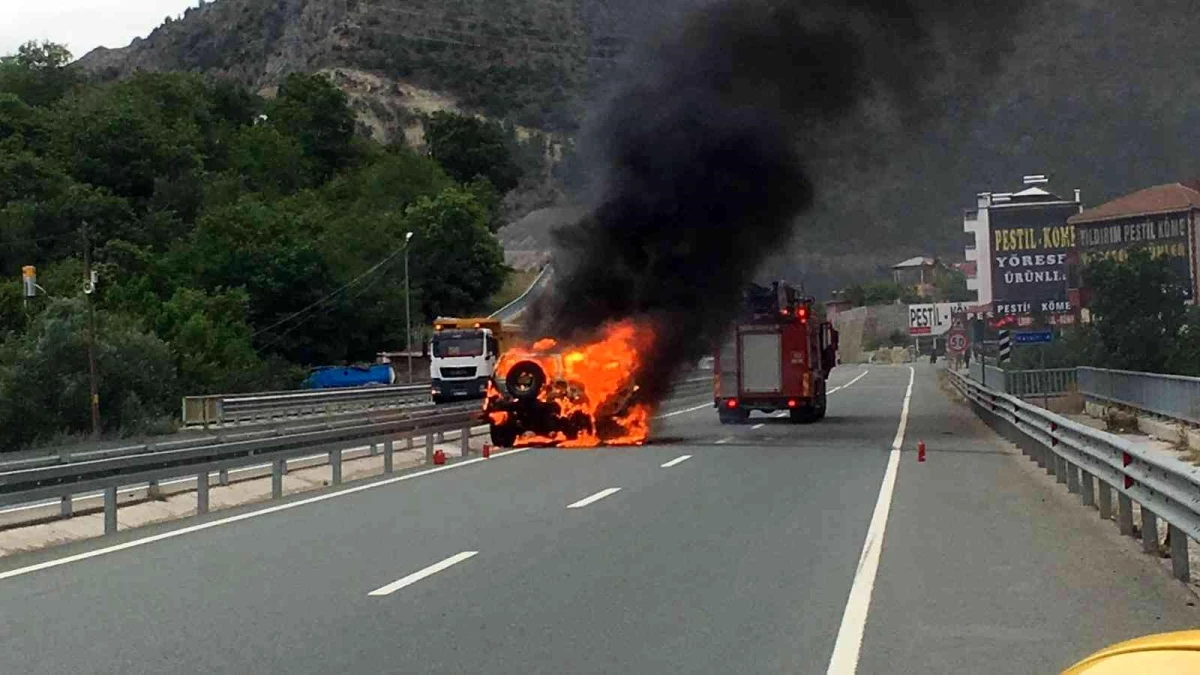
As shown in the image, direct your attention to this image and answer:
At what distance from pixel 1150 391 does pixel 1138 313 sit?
20.1m

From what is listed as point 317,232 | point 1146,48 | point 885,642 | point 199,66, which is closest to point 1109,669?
point 885,642

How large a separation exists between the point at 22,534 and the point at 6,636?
22.9 ft

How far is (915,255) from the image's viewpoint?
474 feet

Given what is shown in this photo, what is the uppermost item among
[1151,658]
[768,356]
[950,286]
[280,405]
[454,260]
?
[950,286]

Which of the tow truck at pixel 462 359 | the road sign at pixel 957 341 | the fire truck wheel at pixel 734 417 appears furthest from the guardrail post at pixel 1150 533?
the road sign at pixel 957 341

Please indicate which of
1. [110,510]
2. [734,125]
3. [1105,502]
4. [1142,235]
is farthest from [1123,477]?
[1142,235]

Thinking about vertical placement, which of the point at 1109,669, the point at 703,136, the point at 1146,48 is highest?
the point at 1146,48

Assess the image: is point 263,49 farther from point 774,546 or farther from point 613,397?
point 774,546

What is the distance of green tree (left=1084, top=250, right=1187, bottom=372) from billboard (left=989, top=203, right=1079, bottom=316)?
42.3 feet

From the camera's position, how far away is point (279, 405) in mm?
46344

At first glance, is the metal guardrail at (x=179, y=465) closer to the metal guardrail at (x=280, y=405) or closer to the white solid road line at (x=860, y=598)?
the white solid road line at (x=860, y=598)

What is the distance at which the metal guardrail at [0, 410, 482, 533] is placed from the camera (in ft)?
46.2

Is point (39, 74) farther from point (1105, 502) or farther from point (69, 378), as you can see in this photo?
point (1105, 502)

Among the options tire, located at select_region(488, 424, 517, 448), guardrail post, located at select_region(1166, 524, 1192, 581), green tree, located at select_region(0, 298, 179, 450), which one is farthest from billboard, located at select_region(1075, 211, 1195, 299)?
guardrail post, located at select_region(1166, 524, 1192, 581)
